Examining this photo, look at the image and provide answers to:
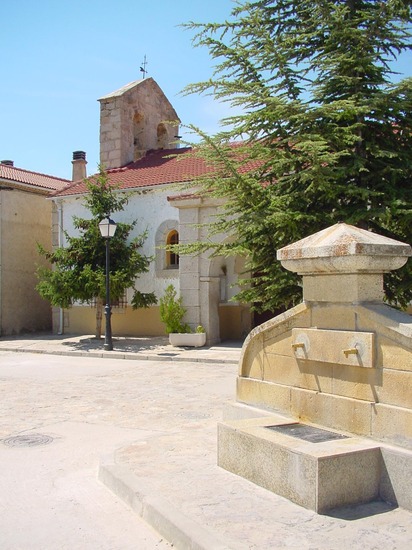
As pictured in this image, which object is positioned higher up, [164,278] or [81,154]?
[81,154]

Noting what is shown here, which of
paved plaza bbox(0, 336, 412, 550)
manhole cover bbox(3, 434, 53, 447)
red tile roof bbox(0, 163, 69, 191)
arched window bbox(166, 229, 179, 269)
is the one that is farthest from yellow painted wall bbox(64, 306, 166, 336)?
manhole cover bbox(3, 434, 53, 447)

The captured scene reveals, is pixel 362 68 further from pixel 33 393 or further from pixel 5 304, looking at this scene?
pixel 5 304

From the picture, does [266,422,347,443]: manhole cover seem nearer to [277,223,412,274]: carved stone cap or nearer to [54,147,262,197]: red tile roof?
[277,223,412,274]: carved stone cap

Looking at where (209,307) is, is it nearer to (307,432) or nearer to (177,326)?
(177,326)

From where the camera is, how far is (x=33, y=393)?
1042 cm

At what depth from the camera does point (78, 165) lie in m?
26.1

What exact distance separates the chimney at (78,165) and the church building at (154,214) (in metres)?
0.05

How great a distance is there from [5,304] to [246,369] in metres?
18.7

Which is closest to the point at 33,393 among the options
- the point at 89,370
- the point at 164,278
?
the point at 89,370

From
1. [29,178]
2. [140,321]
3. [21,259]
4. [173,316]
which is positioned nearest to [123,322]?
[140,321]

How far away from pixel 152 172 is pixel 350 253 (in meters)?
17.6

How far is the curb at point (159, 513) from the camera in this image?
3699mm

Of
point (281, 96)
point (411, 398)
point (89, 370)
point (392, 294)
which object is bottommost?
point (89, 370)

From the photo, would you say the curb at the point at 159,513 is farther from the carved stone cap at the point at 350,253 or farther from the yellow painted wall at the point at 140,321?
the yellow painted wall at the point at 140,321
